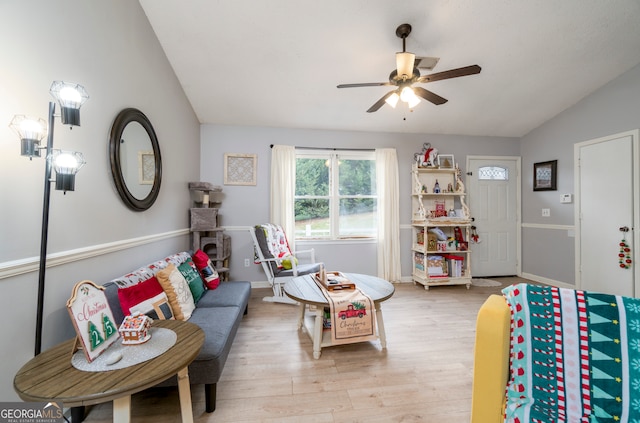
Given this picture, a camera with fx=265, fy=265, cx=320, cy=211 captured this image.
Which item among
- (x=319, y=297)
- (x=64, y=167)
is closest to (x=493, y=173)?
(x=319, y=297)

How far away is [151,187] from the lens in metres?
2.42

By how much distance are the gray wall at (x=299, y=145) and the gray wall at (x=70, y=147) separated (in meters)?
1.22

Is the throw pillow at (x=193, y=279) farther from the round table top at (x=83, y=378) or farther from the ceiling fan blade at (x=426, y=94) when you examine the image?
the ceiling fan blade at (x=426, y=94)

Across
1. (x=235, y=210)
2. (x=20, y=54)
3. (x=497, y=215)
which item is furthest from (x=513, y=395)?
(x=497, y=215)

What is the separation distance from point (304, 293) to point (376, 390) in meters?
0.86

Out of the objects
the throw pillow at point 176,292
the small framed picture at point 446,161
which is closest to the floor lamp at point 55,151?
the throw pillow at point 176,292

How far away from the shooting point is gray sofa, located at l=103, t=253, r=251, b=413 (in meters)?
1.49

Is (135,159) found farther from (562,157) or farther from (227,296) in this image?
(562,157)

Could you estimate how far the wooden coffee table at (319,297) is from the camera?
82.7 inches

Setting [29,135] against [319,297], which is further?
[319,297]

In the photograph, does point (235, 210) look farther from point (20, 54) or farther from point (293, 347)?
point (20, 54)

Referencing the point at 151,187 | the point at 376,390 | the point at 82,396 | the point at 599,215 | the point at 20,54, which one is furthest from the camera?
the point at 599,215

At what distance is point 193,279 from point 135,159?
1.11 meters

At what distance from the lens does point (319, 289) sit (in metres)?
2.38
